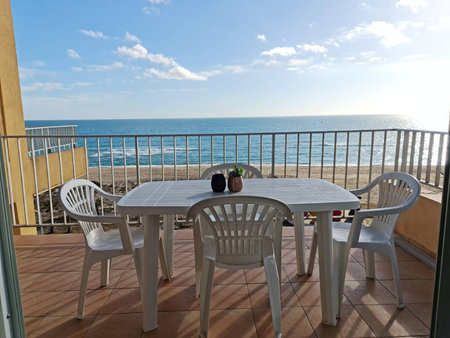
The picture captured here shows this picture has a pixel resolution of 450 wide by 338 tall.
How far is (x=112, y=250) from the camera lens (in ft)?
6.63

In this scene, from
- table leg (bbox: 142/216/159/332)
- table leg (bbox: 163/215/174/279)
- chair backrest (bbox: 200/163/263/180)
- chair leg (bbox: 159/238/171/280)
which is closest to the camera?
table leg (bbox: 142/216/159/332)

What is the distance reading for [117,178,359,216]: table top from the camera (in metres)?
1.82

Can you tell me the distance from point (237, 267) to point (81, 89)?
3448cm

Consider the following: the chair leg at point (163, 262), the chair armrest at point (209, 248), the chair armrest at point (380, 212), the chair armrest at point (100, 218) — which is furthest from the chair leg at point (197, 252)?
the chair armrest at point (380, 212)

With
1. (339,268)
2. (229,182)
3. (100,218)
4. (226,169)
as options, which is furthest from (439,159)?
(100,218)

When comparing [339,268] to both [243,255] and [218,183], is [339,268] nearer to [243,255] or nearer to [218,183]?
[243,255]

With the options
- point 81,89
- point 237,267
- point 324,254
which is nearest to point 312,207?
point 324,254

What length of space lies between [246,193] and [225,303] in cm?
80

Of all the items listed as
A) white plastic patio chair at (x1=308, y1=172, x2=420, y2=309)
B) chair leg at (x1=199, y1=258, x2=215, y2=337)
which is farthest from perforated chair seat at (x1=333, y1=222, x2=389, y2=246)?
chair leg at (x1=199, y1=258, x2=215, y2=337)

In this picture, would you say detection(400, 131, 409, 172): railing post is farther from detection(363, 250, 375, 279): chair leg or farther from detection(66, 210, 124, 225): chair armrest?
detection(66, 210, 124, 225): chair armrest

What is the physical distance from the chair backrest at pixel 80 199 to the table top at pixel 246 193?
383 mm

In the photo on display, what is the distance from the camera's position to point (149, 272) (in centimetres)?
191

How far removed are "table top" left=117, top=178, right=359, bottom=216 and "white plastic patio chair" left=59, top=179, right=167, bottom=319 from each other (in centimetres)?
21

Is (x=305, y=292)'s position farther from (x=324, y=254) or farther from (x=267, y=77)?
(x=267, y=77)
